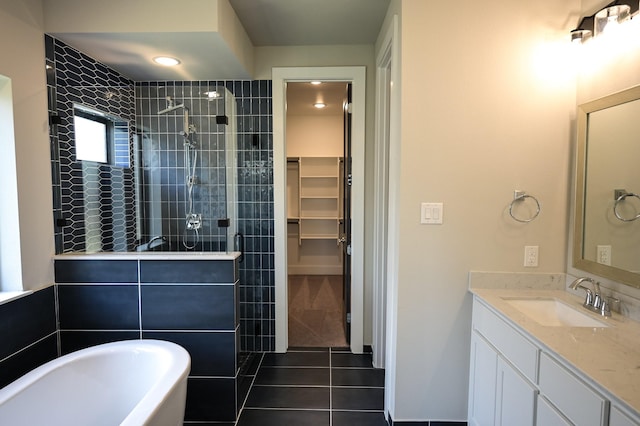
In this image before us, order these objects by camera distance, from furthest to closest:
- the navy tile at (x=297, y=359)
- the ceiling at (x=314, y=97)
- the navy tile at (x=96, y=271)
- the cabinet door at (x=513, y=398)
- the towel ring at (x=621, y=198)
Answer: the ceiling at (x=314, y=97), the navy tile at (x=297, y=359), the navy tile at (x=96, y=271), the towel ring at (x=621, y=198), the cabinet door at (x=513, y=398)

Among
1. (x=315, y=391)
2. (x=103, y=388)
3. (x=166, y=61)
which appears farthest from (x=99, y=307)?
(x=166, y=61)

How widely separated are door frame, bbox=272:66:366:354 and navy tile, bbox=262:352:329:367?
0.38 m

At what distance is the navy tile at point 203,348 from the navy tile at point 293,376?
24.3 inches

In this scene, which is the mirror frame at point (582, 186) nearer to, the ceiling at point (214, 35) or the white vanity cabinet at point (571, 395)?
the white vanity cabinet at point (571, 395)

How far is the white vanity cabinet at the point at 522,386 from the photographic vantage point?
3.40ft

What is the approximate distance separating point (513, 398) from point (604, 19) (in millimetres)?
1907

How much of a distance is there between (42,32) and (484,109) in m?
2.68

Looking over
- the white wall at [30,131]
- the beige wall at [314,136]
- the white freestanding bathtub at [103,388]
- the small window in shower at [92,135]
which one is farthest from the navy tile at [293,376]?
the beige wall at [314,136]

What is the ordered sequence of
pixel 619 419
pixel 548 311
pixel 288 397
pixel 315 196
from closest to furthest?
pixel 619 419, pixel 548 311, pixel 288 397, pixel 315 196

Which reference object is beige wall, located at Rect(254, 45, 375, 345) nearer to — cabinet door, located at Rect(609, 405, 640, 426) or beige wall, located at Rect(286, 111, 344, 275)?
cabinet door, located at Rect(609, 405, 640, 426)

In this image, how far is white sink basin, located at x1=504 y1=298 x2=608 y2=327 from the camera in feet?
5.30

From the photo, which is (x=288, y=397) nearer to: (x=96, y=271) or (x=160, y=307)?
(x=160, y=307)

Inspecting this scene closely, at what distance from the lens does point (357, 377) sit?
8.54 feet

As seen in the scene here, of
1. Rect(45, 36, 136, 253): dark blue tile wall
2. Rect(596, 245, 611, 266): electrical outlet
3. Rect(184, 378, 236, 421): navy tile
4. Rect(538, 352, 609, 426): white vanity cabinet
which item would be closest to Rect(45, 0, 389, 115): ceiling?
Rect(45, 36, 136, 253): dark blue tile wall
